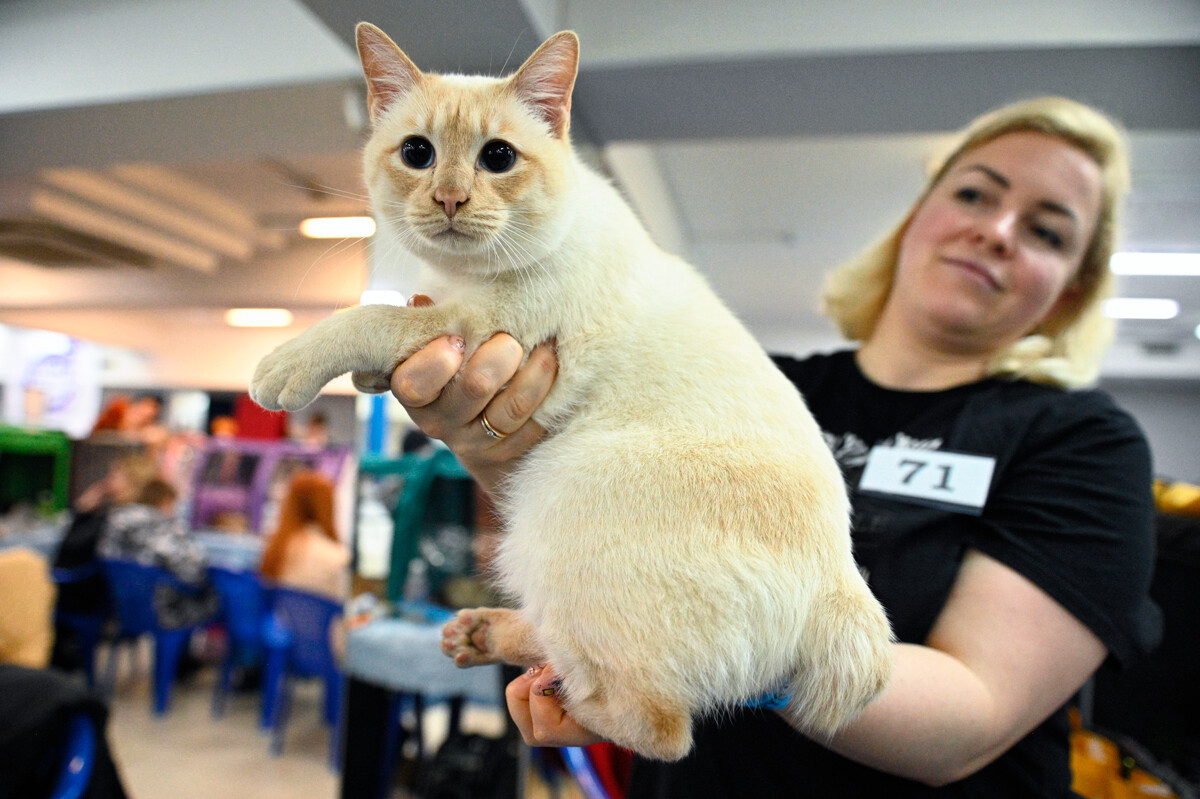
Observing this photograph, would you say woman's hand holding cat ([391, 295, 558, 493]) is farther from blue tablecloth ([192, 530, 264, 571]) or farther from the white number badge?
blue tablecloth ([192, 530, 264, 571])

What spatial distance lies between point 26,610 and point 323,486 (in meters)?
2.72

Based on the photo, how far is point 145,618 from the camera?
16.1 ft

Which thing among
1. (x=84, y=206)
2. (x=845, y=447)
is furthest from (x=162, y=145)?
(x=845, y=447)

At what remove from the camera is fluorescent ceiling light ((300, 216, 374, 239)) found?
2.27 feet

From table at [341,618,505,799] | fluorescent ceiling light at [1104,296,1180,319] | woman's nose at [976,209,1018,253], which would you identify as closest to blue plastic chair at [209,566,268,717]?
table at [341,618,505,799]

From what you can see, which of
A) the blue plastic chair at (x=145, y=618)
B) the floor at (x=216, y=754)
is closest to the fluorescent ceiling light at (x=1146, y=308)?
the floor at (x=216, y=754)

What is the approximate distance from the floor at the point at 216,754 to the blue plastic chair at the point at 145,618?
24cm

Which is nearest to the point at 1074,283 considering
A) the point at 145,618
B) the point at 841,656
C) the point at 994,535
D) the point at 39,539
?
the point at 994,535

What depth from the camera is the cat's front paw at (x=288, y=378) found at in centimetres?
71

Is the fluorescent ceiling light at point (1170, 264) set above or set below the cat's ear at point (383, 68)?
above

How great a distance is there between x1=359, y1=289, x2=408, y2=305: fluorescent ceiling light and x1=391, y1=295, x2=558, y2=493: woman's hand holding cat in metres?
0.05

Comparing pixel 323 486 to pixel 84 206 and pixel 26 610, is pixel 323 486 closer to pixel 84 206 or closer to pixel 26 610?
pixel 84 206

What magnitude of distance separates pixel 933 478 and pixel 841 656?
14.1 inches

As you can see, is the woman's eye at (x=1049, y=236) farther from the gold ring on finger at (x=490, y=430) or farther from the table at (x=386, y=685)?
the table at (x=386, y=685)
